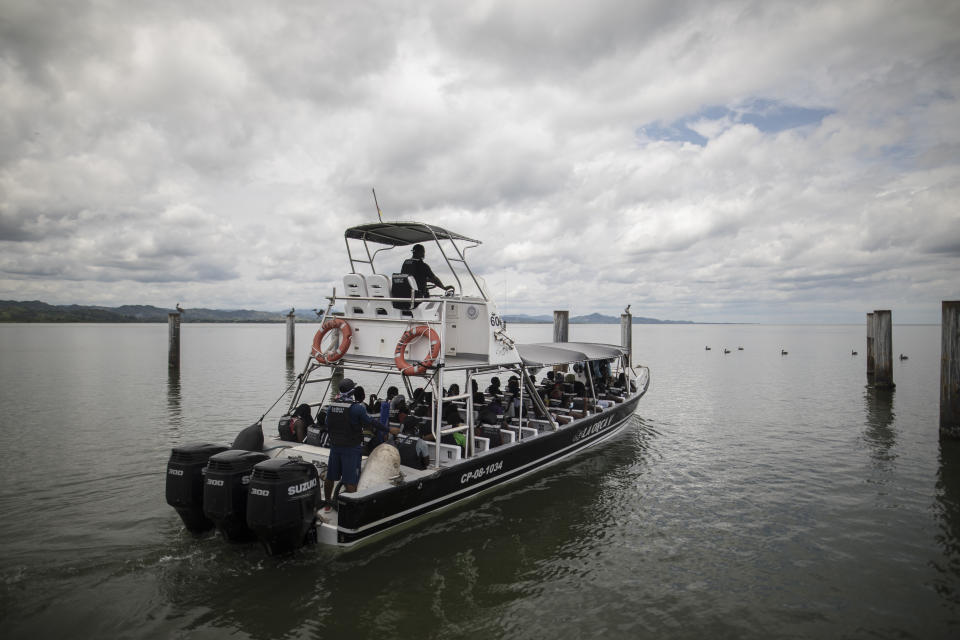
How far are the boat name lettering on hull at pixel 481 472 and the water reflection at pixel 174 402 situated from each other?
10509 mm

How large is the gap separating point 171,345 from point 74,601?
24514mm

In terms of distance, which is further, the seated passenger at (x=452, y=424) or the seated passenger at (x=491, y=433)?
the seated passenger at (x=491, y=433)

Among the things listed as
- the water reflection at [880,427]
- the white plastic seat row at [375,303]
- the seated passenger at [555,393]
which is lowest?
the water reflection at [880,427]

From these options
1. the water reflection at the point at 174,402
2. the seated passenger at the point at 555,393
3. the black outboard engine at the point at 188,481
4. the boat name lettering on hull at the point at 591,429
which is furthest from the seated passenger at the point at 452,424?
the water reflection at the point at 174,402

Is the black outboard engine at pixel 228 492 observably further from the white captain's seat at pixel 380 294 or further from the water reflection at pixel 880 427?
the water reflection at pixel 880 427

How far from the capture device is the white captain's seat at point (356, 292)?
30.4ft

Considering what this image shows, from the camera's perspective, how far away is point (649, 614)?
19.3ft

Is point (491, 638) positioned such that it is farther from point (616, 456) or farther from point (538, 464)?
point (616, 456)

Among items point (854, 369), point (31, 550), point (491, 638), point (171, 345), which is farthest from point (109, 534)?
point (854, 369)

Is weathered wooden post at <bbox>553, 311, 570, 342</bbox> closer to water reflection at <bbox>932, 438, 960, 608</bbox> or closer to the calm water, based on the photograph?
the calm water

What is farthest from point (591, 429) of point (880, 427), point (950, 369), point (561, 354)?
point (880, 427)

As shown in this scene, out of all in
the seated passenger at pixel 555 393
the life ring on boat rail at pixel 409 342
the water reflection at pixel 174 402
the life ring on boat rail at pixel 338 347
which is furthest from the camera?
the water reflection at pixel 174 402

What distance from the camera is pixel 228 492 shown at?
5922mm

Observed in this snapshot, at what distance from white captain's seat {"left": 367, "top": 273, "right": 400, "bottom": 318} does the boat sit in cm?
2
